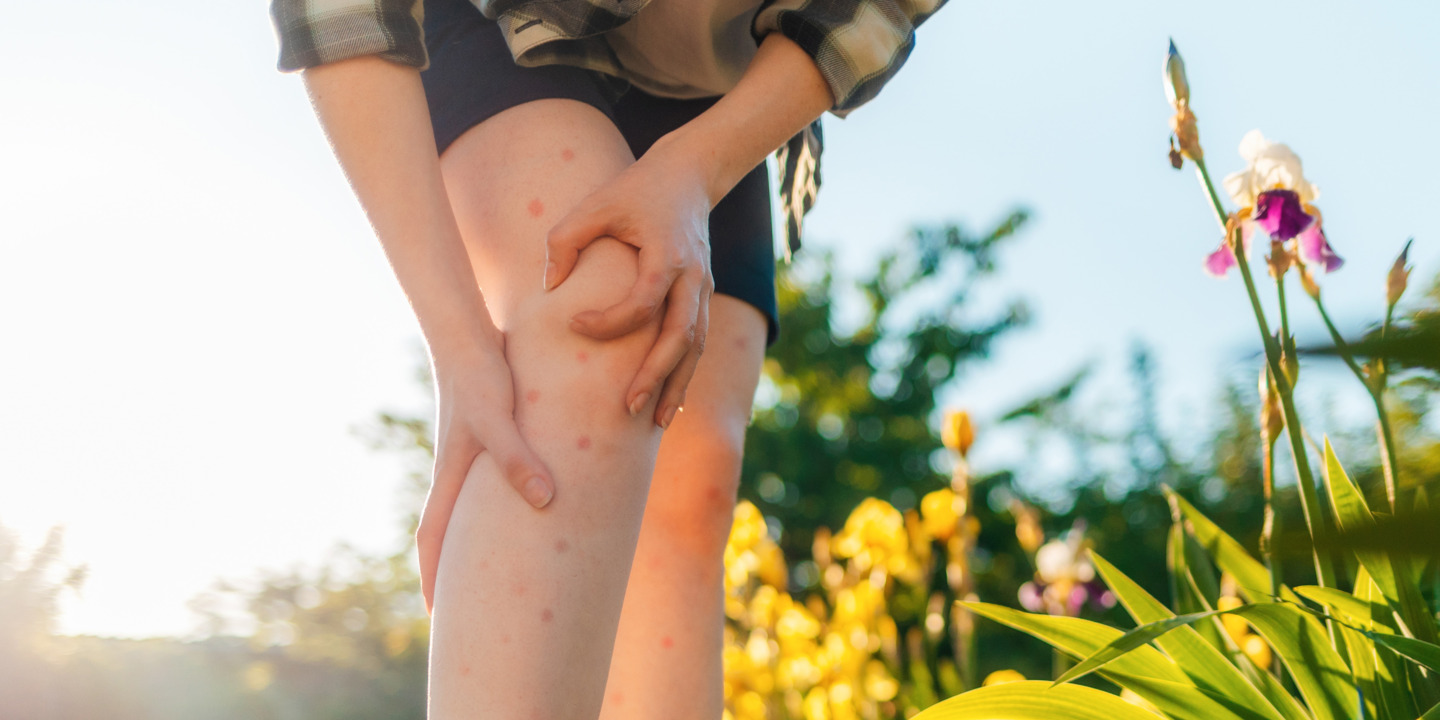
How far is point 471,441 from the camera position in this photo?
0.69 metres

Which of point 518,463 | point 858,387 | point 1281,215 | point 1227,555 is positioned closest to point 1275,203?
point 1281,215

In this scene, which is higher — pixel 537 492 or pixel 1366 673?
pixel 537 492

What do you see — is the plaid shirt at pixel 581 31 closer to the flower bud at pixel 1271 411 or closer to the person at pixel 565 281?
the person at pixel 565 281

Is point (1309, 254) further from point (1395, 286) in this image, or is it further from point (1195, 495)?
point (1195, 495)

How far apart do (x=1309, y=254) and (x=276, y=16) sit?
121 cm

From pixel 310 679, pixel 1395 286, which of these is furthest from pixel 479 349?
pixel 310 679

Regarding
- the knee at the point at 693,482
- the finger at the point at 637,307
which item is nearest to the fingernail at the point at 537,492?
the finger at the point at 637,307

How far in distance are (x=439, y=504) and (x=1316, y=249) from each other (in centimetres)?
111

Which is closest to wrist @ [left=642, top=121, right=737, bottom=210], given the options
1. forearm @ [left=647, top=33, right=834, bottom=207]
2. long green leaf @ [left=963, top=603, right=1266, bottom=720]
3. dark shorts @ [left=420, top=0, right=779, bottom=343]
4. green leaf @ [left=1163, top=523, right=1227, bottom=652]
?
forearm @ [left=647, top=33, right=834, bottom=207]

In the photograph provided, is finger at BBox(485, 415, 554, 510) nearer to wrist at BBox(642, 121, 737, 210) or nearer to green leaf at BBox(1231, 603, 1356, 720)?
wrist at BBox(642, 121, 737, 210)

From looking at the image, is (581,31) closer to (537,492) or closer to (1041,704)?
(537,492)

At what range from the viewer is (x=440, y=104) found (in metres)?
0.87

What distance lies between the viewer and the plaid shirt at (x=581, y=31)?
77 centimetres

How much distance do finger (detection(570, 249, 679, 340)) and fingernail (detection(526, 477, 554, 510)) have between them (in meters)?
0.12
